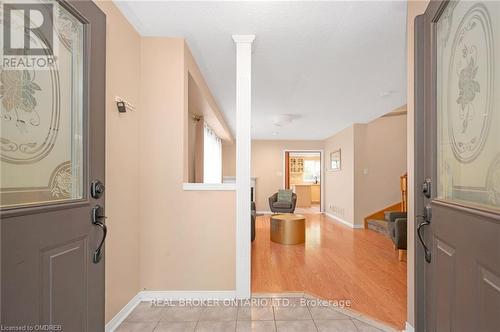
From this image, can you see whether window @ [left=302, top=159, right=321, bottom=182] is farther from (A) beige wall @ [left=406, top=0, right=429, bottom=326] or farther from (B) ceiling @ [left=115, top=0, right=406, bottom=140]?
(A) beige wall @ [left=406, top=0, right=429, bottom=326]

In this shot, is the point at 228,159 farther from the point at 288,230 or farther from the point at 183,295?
the point at 183,295

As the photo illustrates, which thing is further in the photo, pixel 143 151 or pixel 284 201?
pixel 284 201

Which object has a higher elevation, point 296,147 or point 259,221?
point 296,147

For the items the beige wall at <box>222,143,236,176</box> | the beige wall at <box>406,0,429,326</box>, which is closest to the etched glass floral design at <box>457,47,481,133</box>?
the beige wall at <box>406,0,429,326</box>

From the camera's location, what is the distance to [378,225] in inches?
212

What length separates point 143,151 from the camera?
2.34m

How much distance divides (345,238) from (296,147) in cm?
427

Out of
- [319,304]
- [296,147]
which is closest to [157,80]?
[319,304]

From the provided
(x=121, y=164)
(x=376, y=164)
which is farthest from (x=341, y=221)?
(x=121, y=164)

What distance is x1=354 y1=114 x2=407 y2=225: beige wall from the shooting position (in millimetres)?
5996

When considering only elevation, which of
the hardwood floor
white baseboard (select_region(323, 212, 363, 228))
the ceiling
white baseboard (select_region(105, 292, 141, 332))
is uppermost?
the ceiling

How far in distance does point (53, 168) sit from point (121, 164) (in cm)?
81

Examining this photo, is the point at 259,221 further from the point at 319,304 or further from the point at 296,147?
the point at 319,304

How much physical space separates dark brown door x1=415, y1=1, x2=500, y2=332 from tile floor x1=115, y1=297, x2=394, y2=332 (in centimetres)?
77
